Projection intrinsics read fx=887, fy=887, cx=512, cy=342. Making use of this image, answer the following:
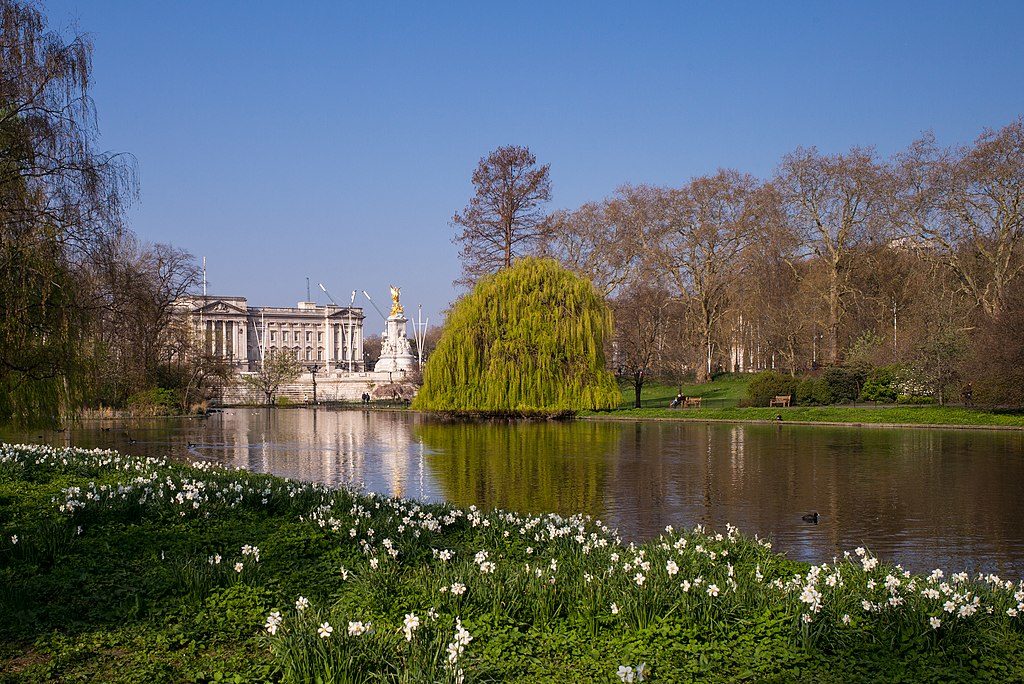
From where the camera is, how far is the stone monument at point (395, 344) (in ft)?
284

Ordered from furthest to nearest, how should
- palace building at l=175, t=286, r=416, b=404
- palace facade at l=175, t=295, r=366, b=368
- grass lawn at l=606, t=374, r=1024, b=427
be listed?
1. palace facade at l=175, t=295, r=366, b=368
2. palace building at l=175, t=286, r=416, b=404
3. grass lawn at l=606, t=374, r=1024, b=427

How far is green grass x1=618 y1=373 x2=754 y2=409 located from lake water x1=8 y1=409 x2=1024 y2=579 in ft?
43.1

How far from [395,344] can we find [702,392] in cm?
3745

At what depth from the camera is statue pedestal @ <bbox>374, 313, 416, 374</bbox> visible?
284ft

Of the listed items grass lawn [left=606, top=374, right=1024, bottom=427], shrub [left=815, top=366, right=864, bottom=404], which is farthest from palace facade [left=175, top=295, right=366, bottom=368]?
shrub [left=815, top=366, right=864, bottom=404]

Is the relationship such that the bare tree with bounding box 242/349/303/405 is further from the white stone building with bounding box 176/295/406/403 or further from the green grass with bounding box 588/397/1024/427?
the green grass with bounding box 588/397/1024/427

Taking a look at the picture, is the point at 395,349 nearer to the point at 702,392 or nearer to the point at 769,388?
the point at 702,392

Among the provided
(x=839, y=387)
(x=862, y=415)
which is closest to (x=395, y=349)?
(x=839, y=387)

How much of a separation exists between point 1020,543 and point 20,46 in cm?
1754

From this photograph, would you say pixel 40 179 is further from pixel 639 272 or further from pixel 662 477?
pixel 639 272

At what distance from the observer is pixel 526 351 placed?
4175 centimetres

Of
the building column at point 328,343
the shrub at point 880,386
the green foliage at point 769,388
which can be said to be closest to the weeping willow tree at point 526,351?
the green foliage at point 769,388

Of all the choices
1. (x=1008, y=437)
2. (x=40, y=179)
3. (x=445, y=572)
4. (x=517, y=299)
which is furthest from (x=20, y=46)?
(x=1008, y=437)

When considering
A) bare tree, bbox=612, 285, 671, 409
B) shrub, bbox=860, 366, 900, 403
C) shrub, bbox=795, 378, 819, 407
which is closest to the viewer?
shrub, bbox=860, 366, 900, 403
